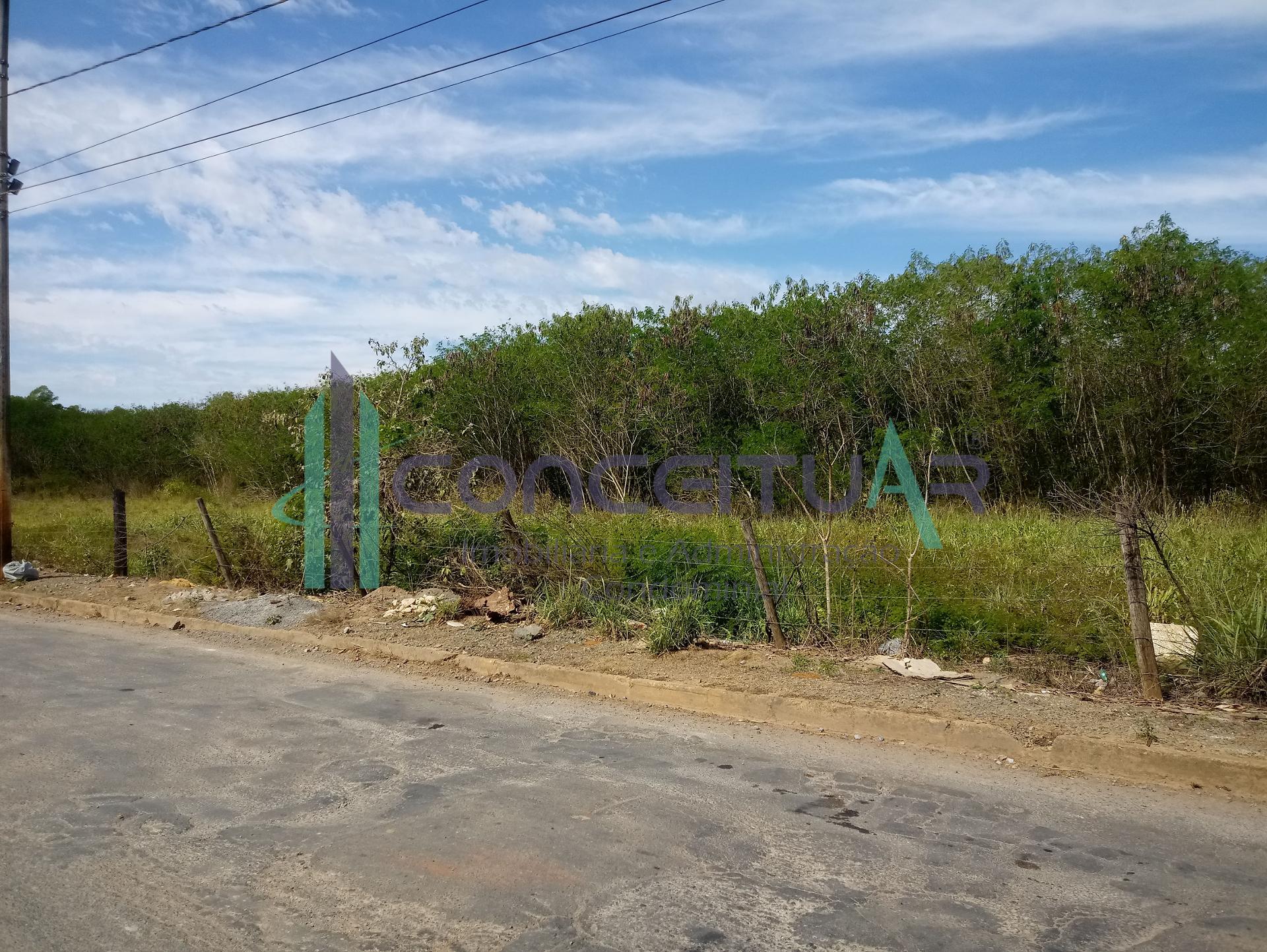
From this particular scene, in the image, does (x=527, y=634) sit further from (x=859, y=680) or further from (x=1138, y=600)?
(x=1138, y=600)

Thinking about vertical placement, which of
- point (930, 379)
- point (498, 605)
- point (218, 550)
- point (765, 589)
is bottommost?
point (498, 605)

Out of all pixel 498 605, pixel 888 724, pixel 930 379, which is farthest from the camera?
pixel 930 379

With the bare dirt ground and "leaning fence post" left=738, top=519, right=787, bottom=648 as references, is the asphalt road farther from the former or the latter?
"leaning fence post" left=738, top=519, right=787, bottom=648

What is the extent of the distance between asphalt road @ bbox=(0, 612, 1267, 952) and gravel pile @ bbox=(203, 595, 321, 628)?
411 centimetres

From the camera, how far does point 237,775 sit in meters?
5.75

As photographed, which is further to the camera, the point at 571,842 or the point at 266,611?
the point at 266,611

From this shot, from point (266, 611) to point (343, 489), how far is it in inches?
70.6

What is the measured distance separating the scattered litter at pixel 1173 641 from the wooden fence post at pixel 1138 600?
1.08 feet

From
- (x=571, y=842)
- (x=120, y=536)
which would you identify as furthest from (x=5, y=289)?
(x=571, y=842)

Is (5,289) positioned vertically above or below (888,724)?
above

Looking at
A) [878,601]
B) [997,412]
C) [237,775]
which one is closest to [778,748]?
[878,601]

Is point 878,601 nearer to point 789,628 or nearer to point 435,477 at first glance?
point 789,628

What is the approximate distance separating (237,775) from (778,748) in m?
3.45

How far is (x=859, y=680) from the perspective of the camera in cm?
771
